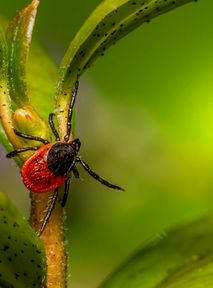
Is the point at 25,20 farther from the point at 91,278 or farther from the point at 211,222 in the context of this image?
the point at 91,278

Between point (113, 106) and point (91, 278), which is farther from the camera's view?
point (113, 106)

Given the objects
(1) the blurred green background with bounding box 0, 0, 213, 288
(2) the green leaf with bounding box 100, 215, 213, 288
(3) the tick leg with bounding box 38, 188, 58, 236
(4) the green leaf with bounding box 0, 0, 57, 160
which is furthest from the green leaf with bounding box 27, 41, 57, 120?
(1) the blurred green background with bounding box 0, 0, 213, 288

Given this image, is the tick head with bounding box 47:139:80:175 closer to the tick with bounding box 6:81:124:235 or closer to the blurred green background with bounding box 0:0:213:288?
the tick with bounding box 6:81:124:235

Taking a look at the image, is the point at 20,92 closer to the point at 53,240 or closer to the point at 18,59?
the point at 18,59

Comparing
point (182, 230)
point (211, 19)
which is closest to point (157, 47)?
point (211, 19)

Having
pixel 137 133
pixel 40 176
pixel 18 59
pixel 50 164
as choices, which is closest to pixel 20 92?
pixel 18 59

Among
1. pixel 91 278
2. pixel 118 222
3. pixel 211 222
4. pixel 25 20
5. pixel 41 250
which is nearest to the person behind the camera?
pixel 41 250
